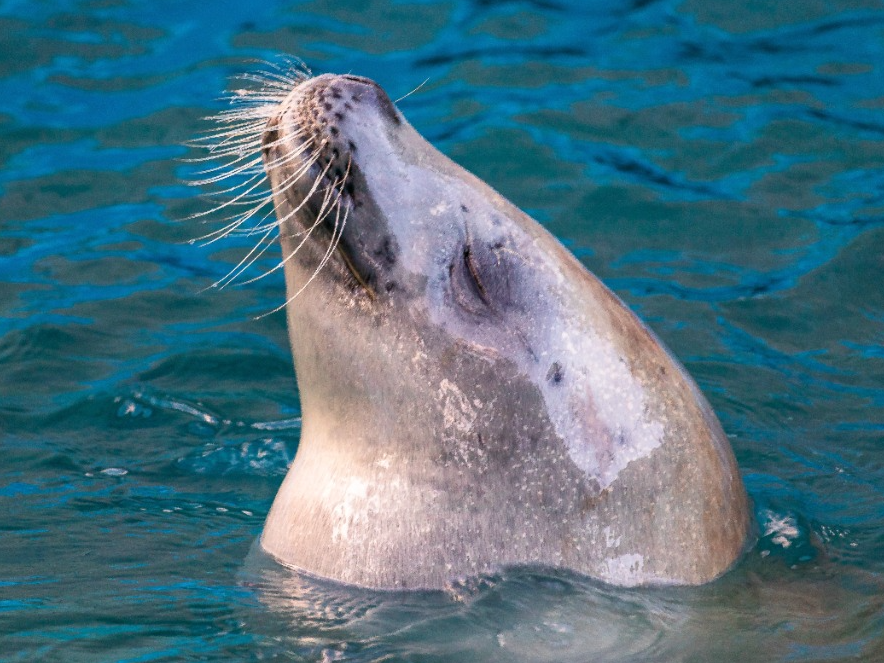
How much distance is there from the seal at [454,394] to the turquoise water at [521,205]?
0.47 feet

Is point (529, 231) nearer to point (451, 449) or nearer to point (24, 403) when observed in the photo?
point (451, 449)

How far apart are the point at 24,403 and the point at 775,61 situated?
6.23 m

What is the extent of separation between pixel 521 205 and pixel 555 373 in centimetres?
473

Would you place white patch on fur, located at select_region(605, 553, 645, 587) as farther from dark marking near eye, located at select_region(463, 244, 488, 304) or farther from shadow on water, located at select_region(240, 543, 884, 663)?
dark marking near eye, located at select_region(463, 244, 488, 304)

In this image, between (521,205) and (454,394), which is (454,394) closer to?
(454,394)

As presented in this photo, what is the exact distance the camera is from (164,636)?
402 cm

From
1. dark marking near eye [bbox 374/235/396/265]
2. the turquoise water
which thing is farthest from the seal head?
the turquoise water

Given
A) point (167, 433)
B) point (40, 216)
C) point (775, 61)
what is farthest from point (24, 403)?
point (775, 61)

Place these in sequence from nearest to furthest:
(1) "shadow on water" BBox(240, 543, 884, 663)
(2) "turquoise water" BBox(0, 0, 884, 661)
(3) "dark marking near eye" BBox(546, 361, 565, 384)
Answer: (1) "shadow on water" BBox(240, 543, 884, 663)
(2) "turquoise water" BBox(0, 0, 884, 661)
(3) "dark marking near eye" BBox(546, 361, 565, 384)

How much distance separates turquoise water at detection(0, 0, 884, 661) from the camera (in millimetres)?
4020

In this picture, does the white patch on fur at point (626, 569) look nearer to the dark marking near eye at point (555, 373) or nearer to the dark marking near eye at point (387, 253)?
the dark marking near eye at point (555, 373)

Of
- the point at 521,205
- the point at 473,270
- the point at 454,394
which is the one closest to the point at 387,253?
the point at 473,270

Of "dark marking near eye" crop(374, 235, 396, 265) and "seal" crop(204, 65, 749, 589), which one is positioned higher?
"dark marking near eye" crop(374, 235, 396, 265)

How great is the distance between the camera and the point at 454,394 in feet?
13.5
